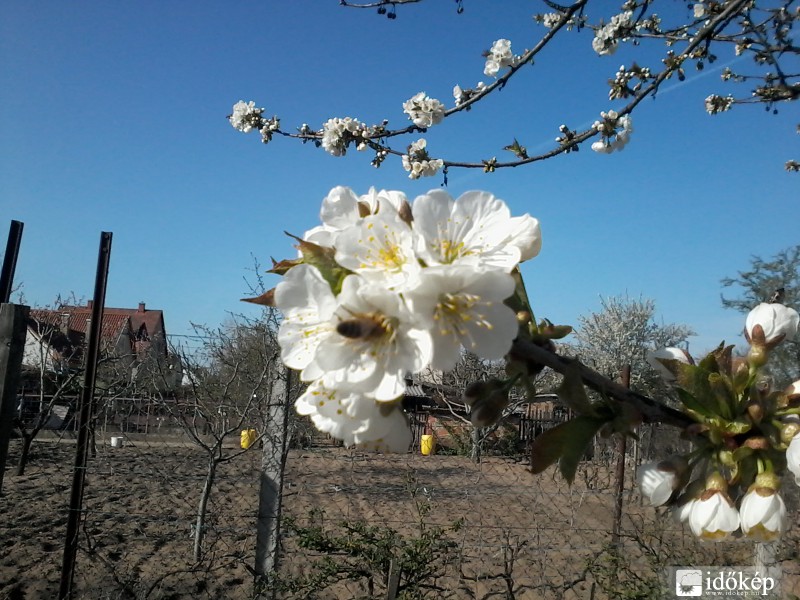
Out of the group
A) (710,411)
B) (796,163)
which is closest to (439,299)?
(710,411)

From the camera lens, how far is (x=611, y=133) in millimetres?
3061

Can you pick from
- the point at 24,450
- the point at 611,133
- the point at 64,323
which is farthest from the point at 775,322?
the point at 64,323

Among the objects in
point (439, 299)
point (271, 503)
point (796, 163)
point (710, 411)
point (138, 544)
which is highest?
point (796, 163)

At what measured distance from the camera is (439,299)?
24.4 inches

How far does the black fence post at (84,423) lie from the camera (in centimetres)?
317

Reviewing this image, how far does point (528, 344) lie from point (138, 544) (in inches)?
216

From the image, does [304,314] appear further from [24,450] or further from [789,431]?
[24,450]

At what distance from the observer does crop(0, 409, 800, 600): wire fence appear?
3.36m

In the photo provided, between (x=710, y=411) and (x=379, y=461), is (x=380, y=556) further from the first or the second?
(x=379, y=461)

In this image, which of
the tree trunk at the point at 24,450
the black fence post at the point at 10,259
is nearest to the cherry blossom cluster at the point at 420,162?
the black fence post at the point at 10,259

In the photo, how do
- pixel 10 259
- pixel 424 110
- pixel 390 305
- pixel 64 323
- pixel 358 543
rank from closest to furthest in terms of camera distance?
1. pixel 390 305
2. pixel 10 259
3. pixel 358 543
4. pixel 424 110
5. pixel 64 323

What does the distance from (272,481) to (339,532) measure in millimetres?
2195

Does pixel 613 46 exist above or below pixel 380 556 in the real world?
above

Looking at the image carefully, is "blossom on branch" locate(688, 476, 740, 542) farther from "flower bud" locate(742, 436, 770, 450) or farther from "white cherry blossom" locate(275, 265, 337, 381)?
"white cherry blossom" locate(275, 265, 337, 381)
